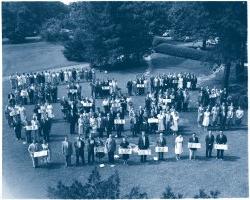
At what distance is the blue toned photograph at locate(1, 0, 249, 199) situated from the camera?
18.2m

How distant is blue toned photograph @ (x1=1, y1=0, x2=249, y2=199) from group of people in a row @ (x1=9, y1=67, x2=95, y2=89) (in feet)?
0.30

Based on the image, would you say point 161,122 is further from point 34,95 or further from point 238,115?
point 34,95

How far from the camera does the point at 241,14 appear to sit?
3066 cm

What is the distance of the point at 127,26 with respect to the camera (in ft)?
147

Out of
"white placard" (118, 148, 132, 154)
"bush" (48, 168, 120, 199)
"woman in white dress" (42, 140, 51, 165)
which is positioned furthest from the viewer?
"white placard" (118, 148, 132, 154)

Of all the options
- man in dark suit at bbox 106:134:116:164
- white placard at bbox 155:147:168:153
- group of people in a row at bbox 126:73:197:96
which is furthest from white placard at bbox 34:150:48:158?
group of people in a row at bbox 126:73:197:96

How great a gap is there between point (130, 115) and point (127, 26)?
22.8 m

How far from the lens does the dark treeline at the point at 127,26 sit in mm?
31578

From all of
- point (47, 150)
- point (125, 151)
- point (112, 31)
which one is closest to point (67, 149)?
point (47, 150)

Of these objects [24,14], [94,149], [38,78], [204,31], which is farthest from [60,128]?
[24,14]

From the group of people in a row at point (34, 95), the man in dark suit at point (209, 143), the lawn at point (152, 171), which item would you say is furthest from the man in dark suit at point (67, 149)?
the group of people in a row at point (34, 95)

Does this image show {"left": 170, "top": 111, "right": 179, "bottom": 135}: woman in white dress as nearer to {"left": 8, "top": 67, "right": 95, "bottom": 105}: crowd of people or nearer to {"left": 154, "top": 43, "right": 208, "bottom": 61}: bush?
{"left": 8, "top": 67, "right": 95, "bottom": 105}: crowd of people

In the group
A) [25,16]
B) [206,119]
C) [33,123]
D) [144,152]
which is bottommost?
[144,152]

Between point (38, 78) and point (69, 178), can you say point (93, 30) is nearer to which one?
point (38, 78)
